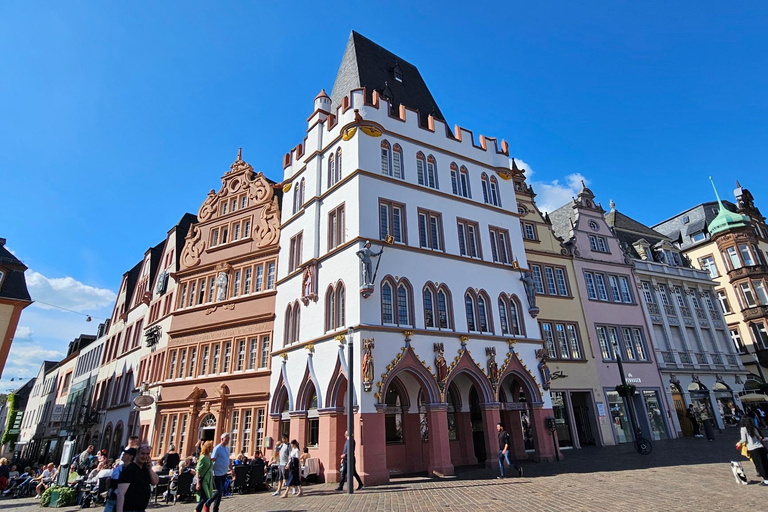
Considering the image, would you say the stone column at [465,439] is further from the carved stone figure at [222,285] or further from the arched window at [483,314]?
the carved stone figure at [222,285]

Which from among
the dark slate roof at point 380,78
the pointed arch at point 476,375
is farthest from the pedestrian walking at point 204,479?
the dark slate roof at point 380,78

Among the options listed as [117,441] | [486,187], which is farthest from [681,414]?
[117,441]

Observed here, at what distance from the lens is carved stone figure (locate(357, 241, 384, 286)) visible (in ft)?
62.3

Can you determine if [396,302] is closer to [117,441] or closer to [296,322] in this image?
[296,322]

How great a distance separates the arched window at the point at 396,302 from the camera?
1949 centimetres

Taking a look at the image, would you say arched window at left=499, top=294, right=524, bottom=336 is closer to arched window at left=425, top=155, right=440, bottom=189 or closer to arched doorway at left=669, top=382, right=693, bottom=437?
arched window at left=425, top=155, right=440, bottom=189

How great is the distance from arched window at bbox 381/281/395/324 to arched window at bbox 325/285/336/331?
2.45 meters

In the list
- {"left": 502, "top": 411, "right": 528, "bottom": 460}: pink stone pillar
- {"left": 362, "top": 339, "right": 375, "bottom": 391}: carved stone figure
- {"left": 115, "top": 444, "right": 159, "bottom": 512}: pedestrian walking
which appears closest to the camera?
{"left": 115, "top": 444, "right": 159, "bottom": 512}: pedestrian walking

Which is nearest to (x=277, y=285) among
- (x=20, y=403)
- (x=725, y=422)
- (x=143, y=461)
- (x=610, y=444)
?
(x=143, y=461)

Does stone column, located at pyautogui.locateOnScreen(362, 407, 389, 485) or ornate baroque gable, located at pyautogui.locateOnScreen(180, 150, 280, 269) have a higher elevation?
ornate baroque gable, located at pyautogui.locateOnScreen(180, 150, 280, 269)

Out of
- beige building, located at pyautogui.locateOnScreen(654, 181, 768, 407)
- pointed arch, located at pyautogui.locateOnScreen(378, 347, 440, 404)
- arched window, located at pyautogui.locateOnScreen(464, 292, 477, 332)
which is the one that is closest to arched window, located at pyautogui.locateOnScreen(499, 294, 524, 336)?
arched window, located at pyautogui.locateOnScreen(464, 292, 477, 332)

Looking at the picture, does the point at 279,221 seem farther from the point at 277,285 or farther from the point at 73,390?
the point at 73,390

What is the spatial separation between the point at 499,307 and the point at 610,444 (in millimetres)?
12959

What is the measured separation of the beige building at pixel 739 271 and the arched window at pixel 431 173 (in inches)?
1224
